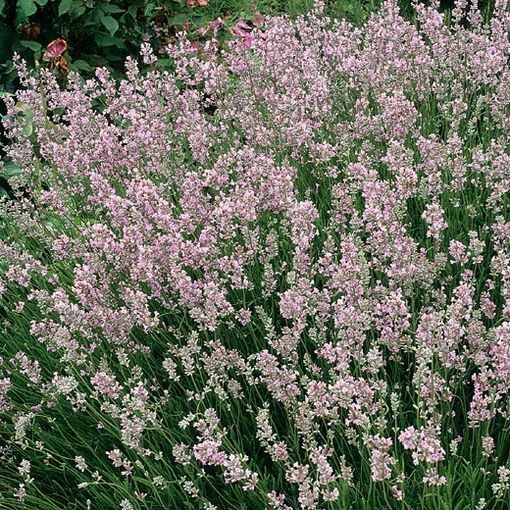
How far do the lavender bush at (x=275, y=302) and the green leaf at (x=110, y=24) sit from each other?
1390 mm

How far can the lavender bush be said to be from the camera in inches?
77.7

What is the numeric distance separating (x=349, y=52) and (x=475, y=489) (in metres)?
2.26

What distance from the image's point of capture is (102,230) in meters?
2.37

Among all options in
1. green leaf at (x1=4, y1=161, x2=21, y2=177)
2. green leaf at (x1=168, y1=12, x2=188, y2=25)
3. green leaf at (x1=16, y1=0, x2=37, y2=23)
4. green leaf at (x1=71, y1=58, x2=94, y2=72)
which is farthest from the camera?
green leaf at (x1=168, y1=12, x2=188, y2=25)

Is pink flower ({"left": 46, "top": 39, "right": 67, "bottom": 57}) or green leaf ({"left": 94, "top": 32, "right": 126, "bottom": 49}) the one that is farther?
green leaf ({"left": 94, "top": 32, "right": 126, "bottom": 49})

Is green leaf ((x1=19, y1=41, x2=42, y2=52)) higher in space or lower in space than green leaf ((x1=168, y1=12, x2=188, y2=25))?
lower

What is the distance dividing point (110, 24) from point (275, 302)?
289 centimetres

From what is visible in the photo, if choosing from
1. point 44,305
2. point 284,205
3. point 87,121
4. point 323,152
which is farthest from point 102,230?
point 87,121

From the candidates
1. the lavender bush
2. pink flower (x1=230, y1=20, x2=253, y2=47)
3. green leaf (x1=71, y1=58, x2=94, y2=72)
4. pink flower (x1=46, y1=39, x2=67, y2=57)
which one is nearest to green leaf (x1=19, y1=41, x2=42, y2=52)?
green leaf (x1=71, y1=58, x2=94, y2=72)

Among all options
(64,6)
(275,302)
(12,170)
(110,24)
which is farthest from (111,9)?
(275,302)

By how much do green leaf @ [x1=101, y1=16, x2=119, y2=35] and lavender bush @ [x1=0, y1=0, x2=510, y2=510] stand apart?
1.39 m

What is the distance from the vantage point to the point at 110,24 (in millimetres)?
4910

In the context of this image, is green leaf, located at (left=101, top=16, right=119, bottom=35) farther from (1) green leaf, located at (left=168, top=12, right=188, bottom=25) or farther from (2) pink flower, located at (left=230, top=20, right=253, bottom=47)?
(2) pink flower, located at (left=230, top=20, right=253, bottom=47)

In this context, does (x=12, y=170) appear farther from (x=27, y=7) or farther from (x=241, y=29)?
(x=241, y=29)
